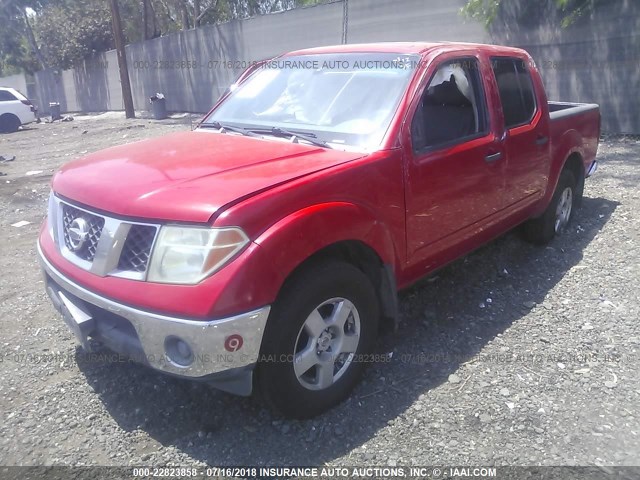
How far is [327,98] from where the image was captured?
11.9 ft

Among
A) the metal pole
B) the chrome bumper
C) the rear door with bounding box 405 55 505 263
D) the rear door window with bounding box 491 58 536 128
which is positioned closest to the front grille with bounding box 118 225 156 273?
the chrome bumper

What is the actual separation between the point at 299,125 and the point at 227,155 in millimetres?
633

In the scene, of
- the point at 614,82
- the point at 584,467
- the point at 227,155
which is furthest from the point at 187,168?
the point at 614,82

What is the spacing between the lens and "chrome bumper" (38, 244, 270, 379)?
2348 mm

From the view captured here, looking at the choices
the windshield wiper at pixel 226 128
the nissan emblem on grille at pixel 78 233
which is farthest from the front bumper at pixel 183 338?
the windshield wiper at pixel 226 128

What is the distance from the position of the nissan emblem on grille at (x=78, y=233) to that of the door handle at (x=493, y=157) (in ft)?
8.30

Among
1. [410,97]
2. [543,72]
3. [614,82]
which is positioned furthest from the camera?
[543,72]

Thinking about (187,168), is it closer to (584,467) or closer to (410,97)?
(410,97)

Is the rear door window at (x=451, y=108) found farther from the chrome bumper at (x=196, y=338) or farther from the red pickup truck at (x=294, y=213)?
the chrome bumper at (x=196, y=338)

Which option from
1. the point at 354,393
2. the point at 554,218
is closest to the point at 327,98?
the point at 354,393

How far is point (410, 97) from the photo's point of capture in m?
3.31

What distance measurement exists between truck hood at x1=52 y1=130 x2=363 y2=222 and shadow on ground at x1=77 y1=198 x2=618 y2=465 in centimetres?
113

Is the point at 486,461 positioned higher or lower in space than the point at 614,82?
lower

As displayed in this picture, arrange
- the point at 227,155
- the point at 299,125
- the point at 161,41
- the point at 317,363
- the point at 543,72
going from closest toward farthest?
the point at 317,363
the point at 227,155
the point at 299,125
the point at 543,72
the point at 161,41
